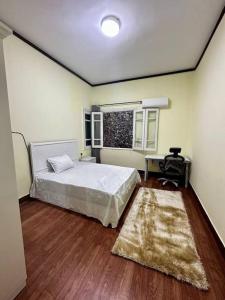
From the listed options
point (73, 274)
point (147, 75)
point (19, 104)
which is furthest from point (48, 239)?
point (147, 75)

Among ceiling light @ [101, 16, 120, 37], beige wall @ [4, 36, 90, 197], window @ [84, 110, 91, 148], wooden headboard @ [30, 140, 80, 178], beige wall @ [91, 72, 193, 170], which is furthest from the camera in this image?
window @ [84, 110, 91, 148]

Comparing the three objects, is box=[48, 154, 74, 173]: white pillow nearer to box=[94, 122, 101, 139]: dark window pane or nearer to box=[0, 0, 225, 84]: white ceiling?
box=[94, 122, 101, 139]: dark window pane

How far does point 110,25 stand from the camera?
6.39 feet

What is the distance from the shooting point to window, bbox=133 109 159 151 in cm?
395

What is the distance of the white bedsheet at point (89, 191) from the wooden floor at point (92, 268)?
0.19 meters

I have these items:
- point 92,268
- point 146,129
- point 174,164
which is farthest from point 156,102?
point 92,268

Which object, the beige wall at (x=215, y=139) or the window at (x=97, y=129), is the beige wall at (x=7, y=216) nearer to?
the beige wall at (x=215, y=139)

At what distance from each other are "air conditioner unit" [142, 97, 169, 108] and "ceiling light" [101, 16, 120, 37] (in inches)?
78.9

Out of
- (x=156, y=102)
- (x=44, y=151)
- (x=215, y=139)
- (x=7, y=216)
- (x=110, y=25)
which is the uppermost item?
(x=110, y=25)

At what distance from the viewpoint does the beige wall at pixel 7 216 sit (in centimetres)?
92

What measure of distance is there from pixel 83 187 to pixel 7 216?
1.16 meters

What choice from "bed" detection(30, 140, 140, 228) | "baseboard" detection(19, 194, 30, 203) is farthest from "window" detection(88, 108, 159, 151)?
"baseboard" detection(19, 194, 30, 203)

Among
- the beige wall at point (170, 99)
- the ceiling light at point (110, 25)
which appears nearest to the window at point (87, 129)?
the beige wall at point (170, 99)

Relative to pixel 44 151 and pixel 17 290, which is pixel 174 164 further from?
pixel 17 290
